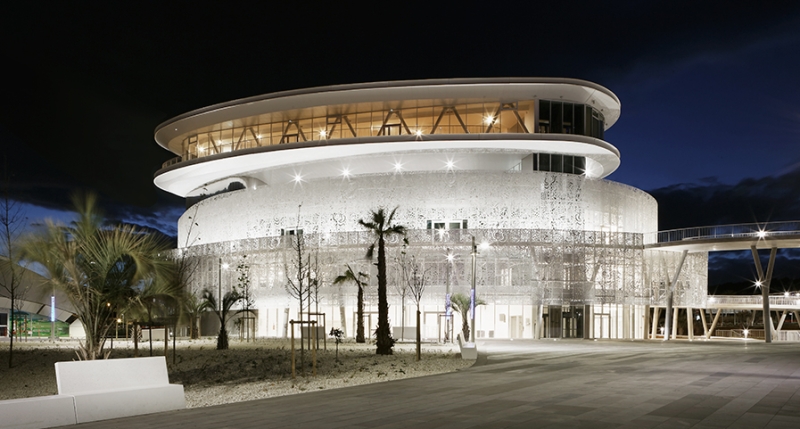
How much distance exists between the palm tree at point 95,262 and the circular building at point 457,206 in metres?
35.0

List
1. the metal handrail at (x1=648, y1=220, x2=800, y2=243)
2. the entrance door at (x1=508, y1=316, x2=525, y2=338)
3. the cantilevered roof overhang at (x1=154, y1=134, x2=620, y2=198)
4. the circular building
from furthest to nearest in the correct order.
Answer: the cantilevered roof overhang at (x1=154, y1=134, x2=620, y2=198) < the entrance door at (x1=508, y1=316, x2=525, y2=338) < the circular building < the metal handrail at (x1=648, y1=220, x2=800, y2=243)

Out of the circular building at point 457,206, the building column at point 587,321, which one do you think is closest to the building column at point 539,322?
the circular building at point 457,206

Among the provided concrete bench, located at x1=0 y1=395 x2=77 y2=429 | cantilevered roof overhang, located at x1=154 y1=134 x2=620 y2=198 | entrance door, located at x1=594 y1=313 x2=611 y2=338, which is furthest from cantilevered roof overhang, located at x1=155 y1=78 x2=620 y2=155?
concrete bench, located at x1=0 y1=395 x2=77 y2=429

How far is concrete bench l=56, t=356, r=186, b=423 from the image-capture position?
37.2 feet

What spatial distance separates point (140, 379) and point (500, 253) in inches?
1641

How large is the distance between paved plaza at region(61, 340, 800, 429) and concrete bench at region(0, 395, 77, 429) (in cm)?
32

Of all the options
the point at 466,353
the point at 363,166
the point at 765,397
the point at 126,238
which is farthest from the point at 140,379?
the point at 363,166

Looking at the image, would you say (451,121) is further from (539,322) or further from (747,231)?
(747,231)

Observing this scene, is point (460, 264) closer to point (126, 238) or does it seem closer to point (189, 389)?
point (189, 389)

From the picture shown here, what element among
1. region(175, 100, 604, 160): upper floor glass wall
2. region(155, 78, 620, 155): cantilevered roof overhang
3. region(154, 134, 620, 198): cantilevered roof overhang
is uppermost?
region(155, 78, 620, 155): cantilevered roof overhang

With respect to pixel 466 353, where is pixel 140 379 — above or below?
above

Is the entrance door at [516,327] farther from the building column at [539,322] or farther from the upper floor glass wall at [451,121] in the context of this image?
the upper floor glass wall at [451,121]

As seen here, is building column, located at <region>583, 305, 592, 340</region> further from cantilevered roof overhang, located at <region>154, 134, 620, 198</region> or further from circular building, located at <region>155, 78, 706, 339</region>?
cantilevered roof overhang, located at <region>154, 134, 620, 198</region>

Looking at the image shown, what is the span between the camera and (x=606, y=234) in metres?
54.3
